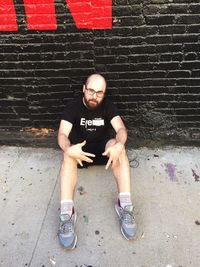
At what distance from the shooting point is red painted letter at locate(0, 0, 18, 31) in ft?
11.7

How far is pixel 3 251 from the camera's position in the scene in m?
3.03

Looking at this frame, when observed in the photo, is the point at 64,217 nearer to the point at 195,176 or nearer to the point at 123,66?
the point at 195,176

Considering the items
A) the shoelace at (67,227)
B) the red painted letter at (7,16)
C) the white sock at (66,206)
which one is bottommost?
the shoelace at (67,227)

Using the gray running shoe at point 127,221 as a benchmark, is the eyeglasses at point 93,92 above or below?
above

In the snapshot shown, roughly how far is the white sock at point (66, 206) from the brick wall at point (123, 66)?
3.83 feet

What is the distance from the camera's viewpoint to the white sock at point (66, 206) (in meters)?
3.19

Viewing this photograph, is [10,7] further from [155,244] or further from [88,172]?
[155,244]

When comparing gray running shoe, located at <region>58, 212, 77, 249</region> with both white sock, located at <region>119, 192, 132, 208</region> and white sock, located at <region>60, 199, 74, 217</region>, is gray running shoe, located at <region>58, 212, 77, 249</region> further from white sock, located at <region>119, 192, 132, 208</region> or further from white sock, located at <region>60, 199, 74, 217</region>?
white sock, located at <region>119, 192, 132, 208</region>

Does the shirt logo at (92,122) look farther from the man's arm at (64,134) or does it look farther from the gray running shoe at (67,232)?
the gray running shoe at (67,232)

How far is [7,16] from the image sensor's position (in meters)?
3.61

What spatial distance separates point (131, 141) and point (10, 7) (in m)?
1.87

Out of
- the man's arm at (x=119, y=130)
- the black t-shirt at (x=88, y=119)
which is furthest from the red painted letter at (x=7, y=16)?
the man's arm at (x=119, y=130)

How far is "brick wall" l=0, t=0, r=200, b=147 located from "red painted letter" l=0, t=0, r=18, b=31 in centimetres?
4

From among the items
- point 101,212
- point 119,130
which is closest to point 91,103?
point 119,130
